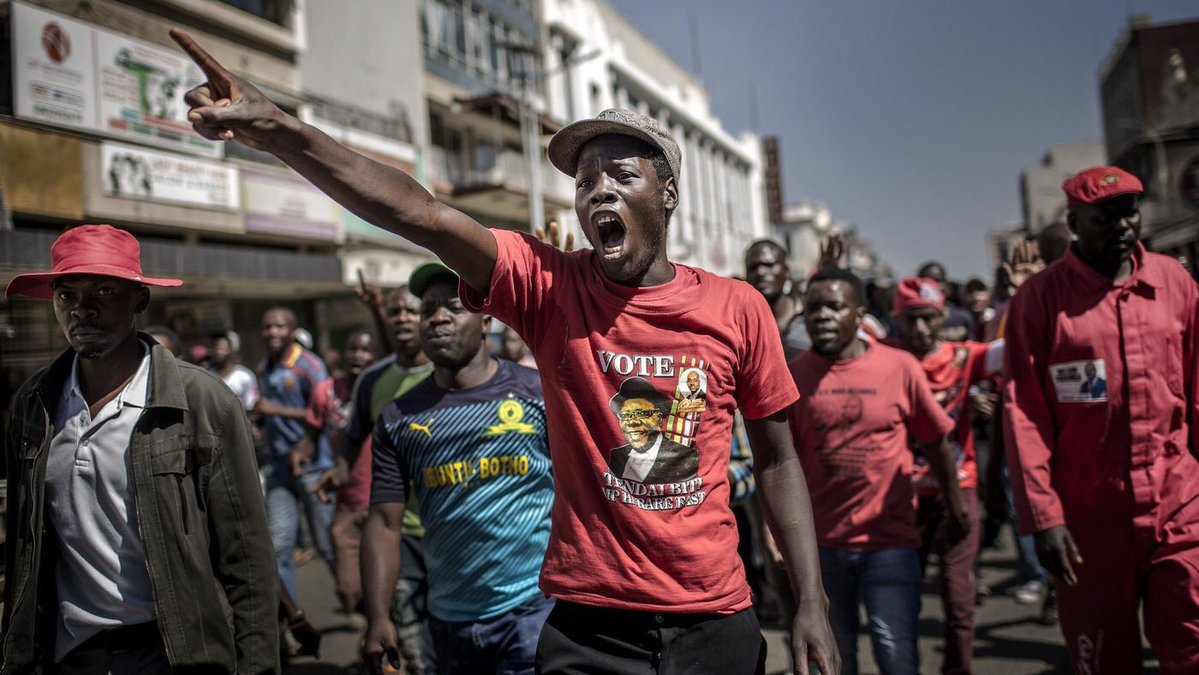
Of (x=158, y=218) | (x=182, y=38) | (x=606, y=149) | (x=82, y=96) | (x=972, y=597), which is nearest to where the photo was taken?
(x=182, y=38)

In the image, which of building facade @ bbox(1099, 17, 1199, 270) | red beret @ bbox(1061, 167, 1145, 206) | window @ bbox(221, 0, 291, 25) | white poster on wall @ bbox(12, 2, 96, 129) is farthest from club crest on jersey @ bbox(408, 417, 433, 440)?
building facade @ bbox(1099, 17, 1199, 270)

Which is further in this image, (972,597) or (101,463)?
(972,597)

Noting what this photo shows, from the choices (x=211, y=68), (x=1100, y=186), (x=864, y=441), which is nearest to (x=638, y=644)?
(x=211, y=68)

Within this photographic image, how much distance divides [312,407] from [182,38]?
5433 mm

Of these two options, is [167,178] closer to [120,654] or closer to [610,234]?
[120,654]

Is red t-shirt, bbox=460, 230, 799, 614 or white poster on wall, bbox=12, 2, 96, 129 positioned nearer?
red t-shirt, bbox=460, 230, 799, 614

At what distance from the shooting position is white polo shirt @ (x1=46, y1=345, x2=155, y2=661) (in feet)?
8.62

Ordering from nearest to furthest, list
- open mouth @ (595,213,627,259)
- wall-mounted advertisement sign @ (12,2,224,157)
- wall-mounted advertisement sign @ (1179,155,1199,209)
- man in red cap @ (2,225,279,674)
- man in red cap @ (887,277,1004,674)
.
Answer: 1. open mouth @ (595,213,627,259)
2. man in red cap @ (2,225,279,674)
3. man in red cap @ (887,277,1004,674)
4. wall-mounted advertisement sign @ (12,2,224,157)
5. wall-mounted advertisement sign @ (1179,155,1199,209)

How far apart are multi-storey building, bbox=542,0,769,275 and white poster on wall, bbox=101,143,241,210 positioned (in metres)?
12.0

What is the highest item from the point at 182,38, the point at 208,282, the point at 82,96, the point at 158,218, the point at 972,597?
the point at 82,96

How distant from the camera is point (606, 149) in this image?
2.10m

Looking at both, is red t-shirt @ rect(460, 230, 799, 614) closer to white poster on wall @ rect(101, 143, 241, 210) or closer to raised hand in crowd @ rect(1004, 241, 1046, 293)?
raised hand in crowd @ rect(1004, 241, 1046, 293)

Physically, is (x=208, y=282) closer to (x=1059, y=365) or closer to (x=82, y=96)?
(x=82, y=96)

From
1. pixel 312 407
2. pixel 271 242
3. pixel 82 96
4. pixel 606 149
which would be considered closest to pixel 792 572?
pixel 606 149
